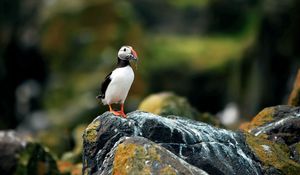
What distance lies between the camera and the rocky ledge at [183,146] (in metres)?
12.9

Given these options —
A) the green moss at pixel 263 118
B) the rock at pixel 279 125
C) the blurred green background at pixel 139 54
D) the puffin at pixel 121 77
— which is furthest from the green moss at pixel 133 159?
the blurred green background at pixel 139 54

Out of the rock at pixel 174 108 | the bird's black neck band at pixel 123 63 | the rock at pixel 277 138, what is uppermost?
the bird's black neck band at pixel 123 63

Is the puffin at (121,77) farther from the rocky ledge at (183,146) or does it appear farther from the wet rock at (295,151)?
the wet rock at (295,151)

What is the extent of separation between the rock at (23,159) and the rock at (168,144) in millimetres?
4877

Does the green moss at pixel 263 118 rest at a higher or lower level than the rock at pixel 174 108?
higher

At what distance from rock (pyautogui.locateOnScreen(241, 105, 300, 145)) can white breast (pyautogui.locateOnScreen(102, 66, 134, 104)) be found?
204 cm

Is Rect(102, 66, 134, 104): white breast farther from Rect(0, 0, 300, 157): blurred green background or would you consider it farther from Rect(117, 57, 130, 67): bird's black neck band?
Rect(0, 0, 300, 157): blurred green background

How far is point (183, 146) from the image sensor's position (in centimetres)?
1326

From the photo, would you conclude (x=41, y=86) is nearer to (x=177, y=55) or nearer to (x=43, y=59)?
(x=43, y=59)

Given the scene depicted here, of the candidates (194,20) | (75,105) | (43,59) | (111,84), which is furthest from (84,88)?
(111,84)

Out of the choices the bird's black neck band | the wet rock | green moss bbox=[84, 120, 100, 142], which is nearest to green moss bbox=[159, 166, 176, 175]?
green moss bbox=[84, 120, 100, 142]

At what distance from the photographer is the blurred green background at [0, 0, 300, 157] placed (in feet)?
111

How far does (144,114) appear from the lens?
13648 mm

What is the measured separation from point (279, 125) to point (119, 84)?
8.11ft
